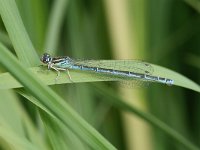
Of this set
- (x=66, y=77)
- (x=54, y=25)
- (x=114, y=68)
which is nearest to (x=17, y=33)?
(x=66, y=77)

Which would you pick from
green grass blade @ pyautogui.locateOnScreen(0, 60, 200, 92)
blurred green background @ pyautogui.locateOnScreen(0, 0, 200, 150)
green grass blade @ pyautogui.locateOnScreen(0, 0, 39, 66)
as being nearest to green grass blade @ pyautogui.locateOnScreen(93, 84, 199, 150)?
blurred green background @ pyautogui.locateOnScreen(0, 0, 200, 150)

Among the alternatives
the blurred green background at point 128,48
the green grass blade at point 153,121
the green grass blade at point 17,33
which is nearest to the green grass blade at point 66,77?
the green grass blade at point 17,33

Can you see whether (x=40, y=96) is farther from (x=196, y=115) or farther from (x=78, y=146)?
(x=196, y=115)

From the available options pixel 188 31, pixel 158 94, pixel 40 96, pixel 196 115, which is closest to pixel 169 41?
pixel 188 31

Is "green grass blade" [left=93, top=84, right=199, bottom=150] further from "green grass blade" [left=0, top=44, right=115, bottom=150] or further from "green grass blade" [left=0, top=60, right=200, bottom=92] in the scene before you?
"green grass blade" [left=0, top=44, right=115, bottom=150]

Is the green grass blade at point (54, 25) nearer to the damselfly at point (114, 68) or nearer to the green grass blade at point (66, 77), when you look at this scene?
the damselfly at point (114, 68)

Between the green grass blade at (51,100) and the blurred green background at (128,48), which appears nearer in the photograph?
the green grass blade at (51,100)

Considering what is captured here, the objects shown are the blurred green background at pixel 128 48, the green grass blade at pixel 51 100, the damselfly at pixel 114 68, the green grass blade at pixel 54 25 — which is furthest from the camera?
the blurred green background at pixel 128 48
